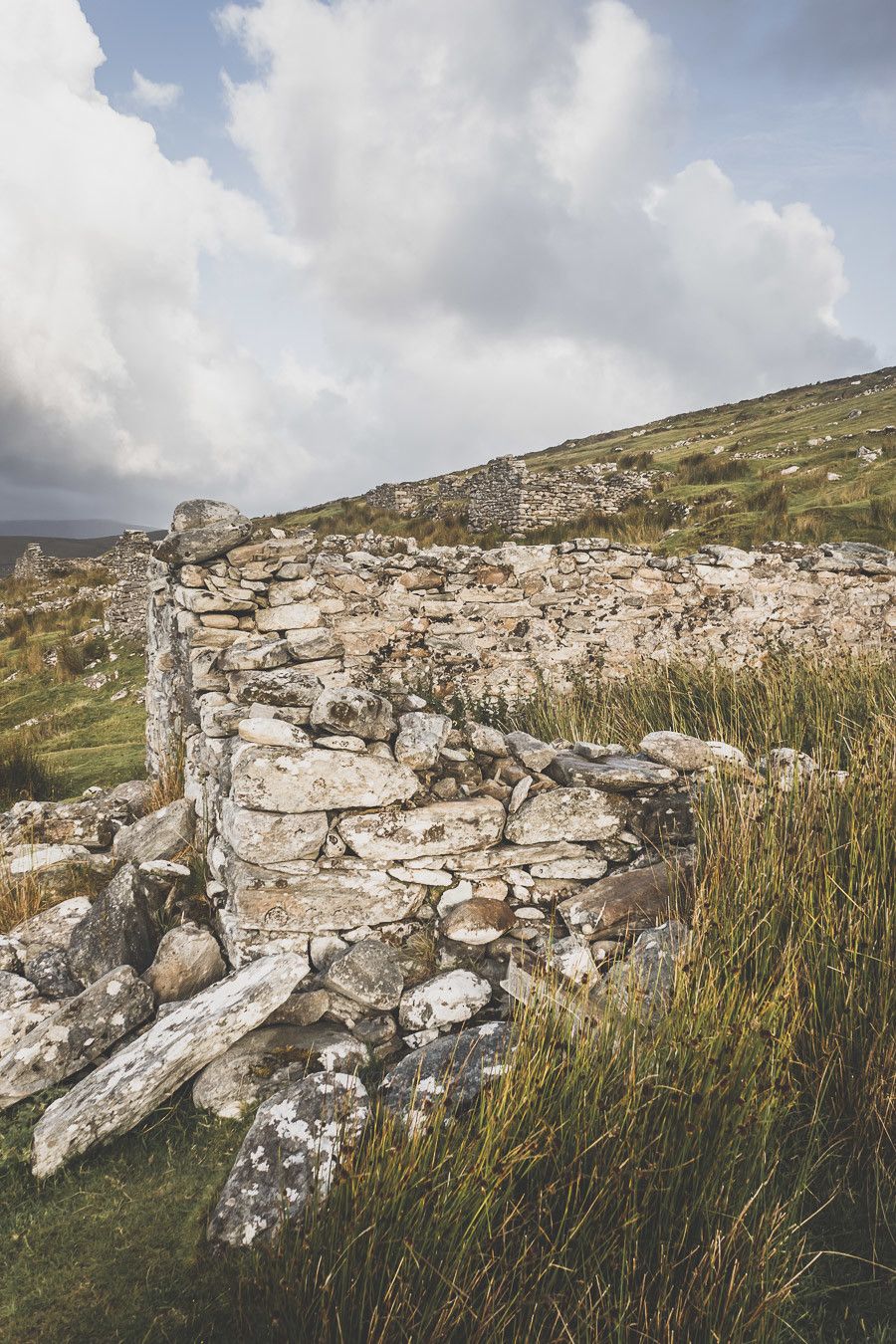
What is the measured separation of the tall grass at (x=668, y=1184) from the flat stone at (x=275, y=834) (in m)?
1.43

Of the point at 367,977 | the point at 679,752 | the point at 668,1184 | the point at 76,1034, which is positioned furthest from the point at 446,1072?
the point at 679,752

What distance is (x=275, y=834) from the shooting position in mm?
3229

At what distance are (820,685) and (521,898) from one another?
3561 mm

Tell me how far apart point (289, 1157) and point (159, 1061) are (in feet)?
2.56

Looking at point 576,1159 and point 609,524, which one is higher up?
point 609,524

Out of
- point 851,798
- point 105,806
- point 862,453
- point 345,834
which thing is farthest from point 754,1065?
point 862,453

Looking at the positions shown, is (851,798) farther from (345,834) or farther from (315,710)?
(315,710)

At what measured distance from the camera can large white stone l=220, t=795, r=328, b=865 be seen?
321 centimetres

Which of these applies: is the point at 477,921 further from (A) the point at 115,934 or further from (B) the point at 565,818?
(A) the point at 115,934

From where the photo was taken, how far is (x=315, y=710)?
3.59 metres

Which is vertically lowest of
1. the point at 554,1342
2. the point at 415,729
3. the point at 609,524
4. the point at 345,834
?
the point at 554,1342

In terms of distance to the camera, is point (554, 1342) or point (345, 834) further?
point (345, 834)

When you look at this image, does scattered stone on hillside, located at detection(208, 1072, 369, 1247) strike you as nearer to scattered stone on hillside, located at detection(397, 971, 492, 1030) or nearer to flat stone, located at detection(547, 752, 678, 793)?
scattered stone on hillside, located at detection(397, 971, 492, 1030)

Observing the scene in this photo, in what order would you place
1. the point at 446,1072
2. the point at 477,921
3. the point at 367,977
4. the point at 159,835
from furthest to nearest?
the point at 159,835, the point at 477,921, the point at 367,977, the point at 446,1072
